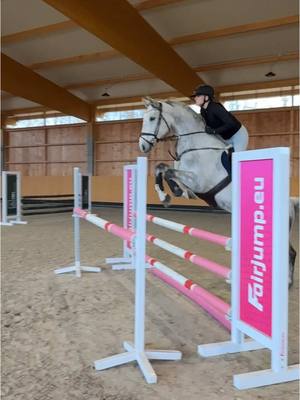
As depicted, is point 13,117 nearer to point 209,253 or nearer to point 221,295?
point 209,253

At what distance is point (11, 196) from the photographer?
288 inches

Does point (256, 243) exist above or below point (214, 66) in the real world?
below

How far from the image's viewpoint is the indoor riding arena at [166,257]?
1482mm

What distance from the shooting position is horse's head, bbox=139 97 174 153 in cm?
307

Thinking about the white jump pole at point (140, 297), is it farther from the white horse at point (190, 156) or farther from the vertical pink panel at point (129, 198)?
the vertical pink panel at point (129, 198)

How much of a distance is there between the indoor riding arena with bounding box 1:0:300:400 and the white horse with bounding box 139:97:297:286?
0.04 ft

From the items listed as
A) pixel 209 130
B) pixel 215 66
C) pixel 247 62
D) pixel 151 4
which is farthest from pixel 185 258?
pixel 215 66

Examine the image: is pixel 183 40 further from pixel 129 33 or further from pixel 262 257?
pixel 262 257

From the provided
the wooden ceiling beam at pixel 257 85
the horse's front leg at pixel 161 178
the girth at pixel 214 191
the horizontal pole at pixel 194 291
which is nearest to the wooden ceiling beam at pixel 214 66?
the wooden ceiling beam at pixel 257 85

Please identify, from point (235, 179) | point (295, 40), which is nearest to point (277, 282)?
point (235, 179)

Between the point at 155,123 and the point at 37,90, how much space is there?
8.45 metres

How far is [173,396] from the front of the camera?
4.59ft

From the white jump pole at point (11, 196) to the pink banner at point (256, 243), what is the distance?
6201 mm

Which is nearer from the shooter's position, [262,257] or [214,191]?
[262,257]
